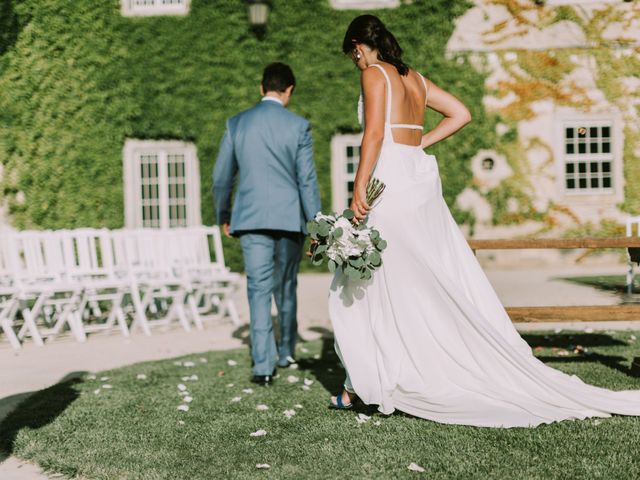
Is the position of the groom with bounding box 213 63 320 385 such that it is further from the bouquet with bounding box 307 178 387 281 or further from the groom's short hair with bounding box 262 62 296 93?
the bouquet with bounding box 307 178 387 281

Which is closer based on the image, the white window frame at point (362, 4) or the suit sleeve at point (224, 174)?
the suit sleeve at point (224, 174)

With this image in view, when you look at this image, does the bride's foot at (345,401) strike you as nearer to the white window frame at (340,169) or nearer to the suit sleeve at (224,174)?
the suit sleeve at (224,174)

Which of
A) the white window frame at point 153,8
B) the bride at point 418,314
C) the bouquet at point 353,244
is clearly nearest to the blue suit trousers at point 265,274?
the bride at point 418,314

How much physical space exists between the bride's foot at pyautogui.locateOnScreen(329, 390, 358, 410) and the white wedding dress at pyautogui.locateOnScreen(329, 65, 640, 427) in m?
0.21

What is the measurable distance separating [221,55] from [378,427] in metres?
11.7

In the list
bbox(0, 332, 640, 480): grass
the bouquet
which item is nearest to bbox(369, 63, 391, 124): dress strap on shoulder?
the bouquet

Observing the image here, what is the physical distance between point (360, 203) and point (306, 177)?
1.46 metres

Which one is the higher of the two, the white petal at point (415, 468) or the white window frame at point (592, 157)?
the white window frame at point (592, 157)

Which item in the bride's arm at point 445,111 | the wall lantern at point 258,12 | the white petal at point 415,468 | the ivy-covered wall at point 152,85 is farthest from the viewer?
the ivy-covered wall at point 152,85

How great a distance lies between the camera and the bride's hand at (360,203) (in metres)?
4.14

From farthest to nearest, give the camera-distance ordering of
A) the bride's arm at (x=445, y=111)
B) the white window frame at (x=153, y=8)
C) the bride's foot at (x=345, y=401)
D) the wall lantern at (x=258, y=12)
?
the white window frame at (x=153, y=8) < the wall lantern at (x=258, y=12) < the bride's arm at (x=445, y=111) < the bride's foot at (x=345, y=401)

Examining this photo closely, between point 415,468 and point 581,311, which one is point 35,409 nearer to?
point 415,468

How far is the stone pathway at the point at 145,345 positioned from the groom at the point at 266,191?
1.52 meters

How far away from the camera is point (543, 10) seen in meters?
15.1
